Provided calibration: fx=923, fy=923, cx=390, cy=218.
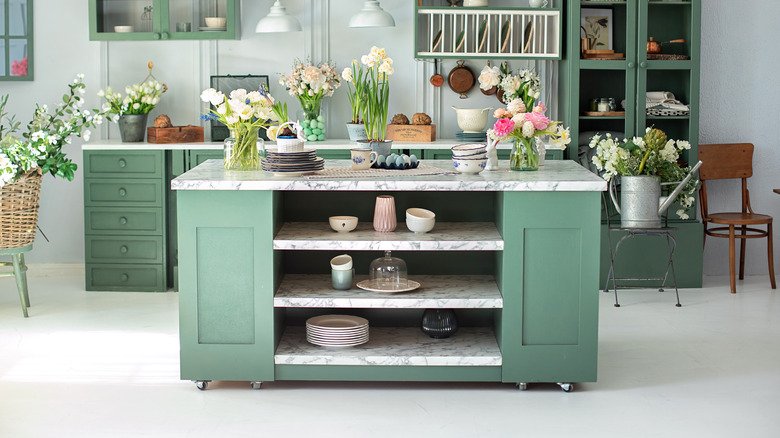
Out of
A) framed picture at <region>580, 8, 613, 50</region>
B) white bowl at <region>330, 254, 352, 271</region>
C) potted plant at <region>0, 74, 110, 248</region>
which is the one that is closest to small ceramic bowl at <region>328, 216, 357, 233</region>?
white bowl at <region>330, 254, 352, 271</region>

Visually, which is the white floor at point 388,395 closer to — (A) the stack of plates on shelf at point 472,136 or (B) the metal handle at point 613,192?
(B) the metal handle at point 613,192

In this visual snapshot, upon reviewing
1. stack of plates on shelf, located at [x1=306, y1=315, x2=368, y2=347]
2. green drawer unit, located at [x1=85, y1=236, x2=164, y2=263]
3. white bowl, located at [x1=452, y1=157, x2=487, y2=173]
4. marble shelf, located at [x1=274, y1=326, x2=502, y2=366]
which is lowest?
marble shelf, located at [x1=274, y1=326, x2=502, y2=366]

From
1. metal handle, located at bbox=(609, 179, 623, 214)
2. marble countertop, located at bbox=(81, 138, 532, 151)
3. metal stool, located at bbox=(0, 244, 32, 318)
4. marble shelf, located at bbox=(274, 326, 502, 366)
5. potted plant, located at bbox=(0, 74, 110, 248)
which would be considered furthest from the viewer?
marble countertop, located at bbox=(81, 138, 532, 151)

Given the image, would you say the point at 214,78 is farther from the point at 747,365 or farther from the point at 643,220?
the point at 747,365

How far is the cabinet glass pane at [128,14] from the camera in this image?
6.57 m

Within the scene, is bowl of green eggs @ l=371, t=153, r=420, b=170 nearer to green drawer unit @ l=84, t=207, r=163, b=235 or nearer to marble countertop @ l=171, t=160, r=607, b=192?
marble countertop @ l=171, t=160, r=607, b=192

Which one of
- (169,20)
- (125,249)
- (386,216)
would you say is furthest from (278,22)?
(386,216)

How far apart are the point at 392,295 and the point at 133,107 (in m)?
3.07

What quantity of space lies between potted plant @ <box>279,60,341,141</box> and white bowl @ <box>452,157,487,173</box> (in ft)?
7.23

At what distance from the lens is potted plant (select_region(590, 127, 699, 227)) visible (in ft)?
19.5

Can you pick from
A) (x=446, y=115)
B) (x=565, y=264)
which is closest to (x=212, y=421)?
(x=565, y=264)

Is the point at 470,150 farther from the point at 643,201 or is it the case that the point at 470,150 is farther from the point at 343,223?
the point at 643,201

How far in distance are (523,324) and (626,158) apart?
7.23ft

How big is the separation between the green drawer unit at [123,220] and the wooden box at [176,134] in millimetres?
498
